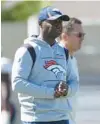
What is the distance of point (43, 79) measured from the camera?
14.7 feet

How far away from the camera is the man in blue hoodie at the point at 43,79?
175 inches

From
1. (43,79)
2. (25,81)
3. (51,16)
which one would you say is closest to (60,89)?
(43,79)

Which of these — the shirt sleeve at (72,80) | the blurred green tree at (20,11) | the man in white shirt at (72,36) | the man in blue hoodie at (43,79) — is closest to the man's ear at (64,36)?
the man in white shirt at (72,36)

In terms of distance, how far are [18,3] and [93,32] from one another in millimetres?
5151

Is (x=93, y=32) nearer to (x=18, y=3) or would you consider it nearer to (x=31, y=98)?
(x=18, y=3)

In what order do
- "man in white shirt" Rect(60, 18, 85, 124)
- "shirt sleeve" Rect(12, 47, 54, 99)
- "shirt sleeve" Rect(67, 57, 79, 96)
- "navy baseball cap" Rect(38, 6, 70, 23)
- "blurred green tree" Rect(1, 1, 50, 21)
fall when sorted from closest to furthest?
1. "shirt sleeve" Rect(12, 47, 54, 99)
2. "navy baseball cap" Rect(38, 6, 70, 23)
3. "shirt sleeve" Rect(67, 57, 79, 96)
4. "man in white shirt" Rect(60, 18, 85, 124)
5. "blurred green tree" Rect(1, 1, 50, 21)

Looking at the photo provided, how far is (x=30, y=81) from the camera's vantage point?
4504 millimetres

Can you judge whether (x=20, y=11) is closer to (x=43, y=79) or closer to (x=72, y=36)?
(x=72, y=36)

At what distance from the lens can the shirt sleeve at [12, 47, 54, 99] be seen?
4430 mm

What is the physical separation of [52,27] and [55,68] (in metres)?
0.30

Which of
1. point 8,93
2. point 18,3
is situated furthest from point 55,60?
point 18,3

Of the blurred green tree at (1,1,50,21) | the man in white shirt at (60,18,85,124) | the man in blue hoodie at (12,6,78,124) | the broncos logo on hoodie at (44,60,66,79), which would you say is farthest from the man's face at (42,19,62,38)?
→ the blurred green tree at (1,1,50,21)

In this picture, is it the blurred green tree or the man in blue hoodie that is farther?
the blurred green tree

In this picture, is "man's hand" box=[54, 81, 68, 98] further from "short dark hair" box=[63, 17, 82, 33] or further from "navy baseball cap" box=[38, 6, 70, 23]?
"short dark hair" box=[63, 17, 82, 33]
